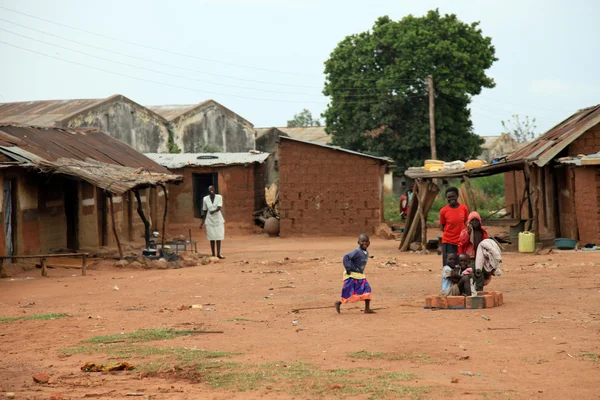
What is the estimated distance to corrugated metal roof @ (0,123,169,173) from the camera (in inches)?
752

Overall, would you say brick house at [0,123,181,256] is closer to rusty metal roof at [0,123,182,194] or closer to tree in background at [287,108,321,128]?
rusty metal roof at [0,123,182,194]

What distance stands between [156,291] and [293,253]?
8.31m

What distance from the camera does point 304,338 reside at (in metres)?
9.98

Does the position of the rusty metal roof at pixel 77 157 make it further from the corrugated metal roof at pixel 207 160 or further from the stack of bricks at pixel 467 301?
the stack of bricks at pixel 467 301

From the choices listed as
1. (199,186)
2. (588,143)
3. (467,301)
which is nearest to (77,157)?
(199,186)

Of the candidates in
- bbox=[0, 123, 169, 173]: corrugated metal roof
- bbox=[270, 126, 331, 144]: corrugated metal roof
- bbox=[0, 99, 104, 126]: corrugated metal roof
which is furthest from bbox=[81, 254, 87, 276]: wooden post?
bbox=[270, 126, 331, 144]: corrugated metal roof

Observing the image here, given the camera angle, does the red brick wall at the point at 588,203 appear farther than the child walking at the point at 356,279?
Yes

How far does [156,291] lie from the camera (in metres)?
15.6

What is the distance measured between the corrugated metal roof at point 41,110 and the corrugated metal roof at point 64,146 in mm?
10393

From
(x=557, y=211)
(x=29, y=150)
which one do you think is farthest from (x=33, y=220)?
(x=557, y=211)

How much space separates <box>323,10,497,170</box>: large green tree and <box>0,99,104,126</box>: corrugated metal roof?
12324mm

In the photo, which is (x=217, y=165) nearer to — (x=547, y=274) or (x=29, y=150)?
(x=29, y=150)

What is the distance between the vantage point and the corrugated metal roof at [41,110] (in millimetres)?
36847

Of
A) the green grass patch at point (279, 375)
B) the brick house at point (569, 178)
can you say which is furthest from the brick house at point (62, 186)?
the brick house at point (569, 178)
